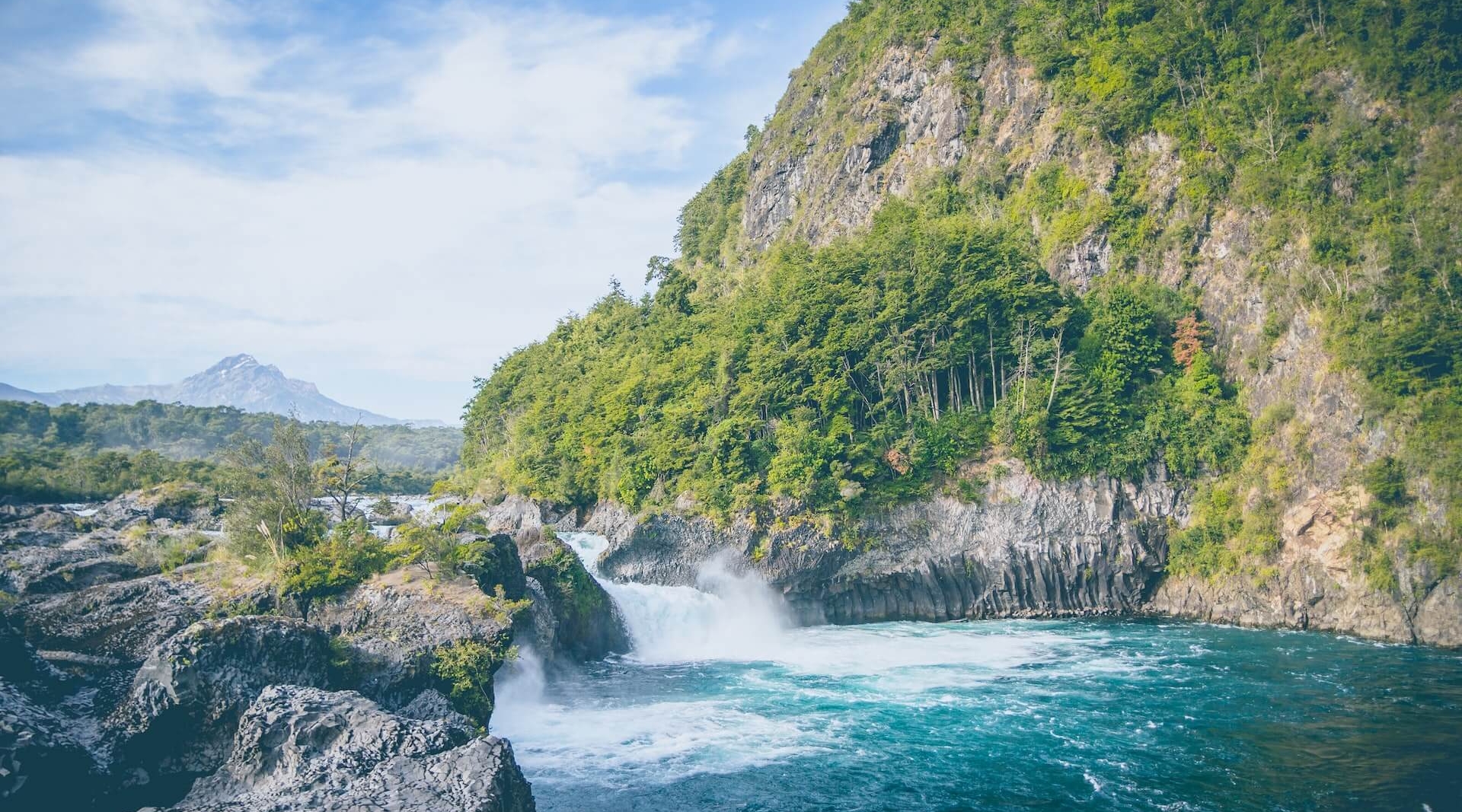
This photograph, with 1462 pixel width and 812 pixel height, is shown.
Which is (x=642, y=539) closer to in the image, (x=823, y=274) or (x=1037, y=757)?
(x=823, y=274)

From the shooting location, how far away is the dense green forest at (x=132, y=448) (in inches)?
2120

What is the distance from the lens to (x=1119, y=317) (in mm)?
42812

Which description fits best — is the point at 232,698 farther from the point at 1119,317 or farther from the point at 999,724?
the point at 1119,317

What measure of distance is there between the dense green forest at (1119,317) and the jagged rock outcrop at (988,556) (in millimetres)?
1569

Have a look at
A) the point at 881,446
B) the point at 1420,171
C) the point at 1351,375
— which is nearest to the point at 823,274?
the point at 881,446

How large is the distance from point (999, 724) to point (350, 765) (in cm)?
1778

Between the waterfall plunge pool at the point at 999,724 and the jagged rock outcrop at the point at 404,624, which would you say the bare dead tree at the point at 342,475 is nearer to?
the jagged rock outcrop at the point at 404,624

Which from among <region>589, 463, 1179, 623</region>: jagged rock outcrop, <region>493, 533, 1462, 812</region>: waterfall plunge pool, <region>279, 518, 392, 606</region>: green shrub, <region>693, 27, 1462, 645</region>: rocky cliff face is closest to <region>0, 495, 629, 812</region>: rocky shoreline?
<region>279, 518, 392, 606</region>: green shrub

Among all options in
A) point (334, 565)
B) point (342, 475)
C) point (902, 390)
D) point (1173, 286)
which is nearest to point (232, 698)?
point (334, 565)

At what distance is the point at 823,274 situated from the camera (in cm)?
4738

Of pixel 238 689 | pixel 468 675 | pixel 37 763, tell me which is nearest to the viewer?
pixel 37 763

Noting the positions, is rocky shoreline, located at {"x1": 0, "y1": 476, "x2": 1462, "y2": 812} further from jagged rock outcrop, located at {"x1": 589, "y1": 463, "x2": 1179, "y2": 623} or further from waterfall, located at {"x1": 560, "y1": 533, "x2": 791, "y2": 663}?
waterfall, located at {"x1": 560, "y1": 533, "x2": 791, "y2": 663}

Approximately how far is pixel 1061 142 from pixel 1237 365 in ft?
66.8

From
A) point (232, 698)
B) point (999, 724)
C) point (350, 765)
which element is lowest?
point (999, 724)
